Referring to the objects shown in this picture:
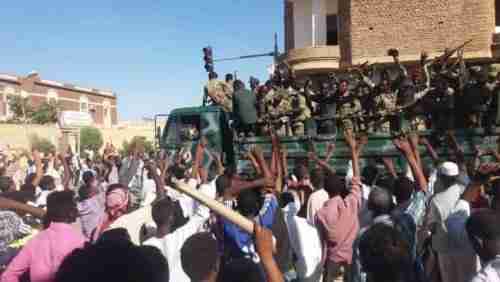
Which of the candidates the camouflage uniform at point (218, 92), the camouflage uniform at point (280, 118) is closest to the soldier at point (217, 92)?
the camouflage uniform at point (218, 92)

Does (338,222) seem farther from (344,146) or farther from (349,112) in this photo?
(349,112)

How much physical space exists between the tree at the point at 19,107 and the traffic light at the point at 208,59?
106ft

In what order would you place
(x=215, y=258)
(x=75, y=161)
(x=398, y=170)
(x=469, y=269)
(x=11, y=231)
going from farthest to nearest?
(x=75, y=161), (x=398, y=170), (x=11, y=231), (x=469, y=269), (x=215, y=258)

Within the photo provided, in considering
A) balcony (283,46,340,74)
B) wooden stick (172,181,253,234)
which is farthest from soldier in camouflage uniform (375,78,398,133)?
balcony (283,46,340,74)

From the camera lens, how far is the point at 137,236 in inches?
147

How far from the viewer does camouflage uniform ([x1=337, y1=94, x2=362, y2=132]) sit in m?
7.55

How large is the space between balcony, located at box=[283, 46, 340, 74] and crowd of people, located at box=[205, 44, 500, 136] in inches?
268

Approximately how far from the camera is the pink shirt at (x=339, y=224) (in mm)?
3816

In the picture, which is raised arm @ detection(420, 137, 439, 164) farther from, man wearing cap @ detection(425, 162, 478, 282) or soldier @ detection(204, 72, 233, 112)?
soldier @ detection(204, 72, 233, 112)

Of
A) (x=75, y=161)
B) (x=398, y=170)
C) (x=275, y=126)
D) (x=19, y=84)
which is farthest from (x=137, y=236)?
(x=19, y=84)

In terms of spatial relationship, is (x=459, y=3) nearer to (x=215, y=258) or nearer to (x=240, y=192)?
(x=240, y=192)

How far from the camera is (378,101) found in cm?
767

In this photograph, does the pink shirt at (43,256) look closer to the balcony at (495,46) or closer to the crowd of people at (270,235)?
the crowd of people at (270,235)

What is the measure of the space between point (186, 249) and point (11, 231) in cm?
175
